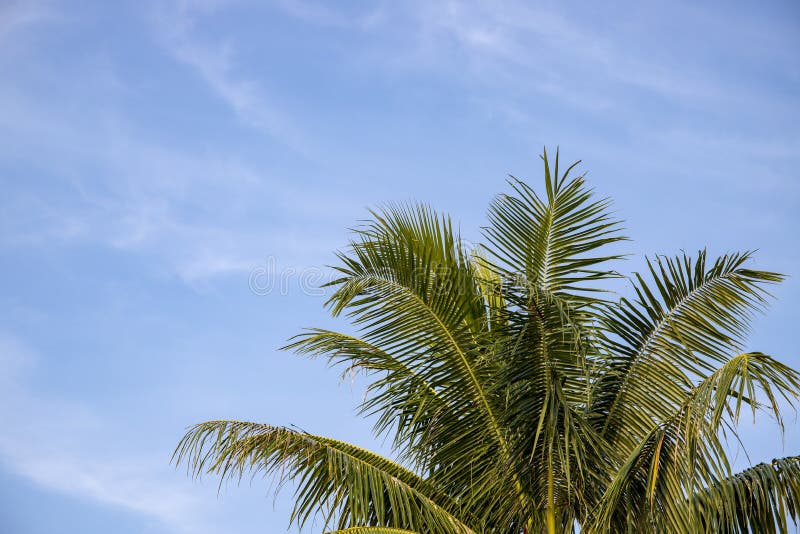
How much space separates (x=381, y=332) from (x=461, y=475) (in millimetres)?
1518

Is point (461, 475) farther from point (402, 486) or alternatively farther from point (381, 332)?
point (381, 332)

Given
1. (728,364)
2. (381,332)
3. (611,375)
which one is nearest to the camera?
(728,364)

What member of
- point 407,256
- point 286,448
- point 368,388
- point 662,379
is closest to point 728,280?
point 662,379

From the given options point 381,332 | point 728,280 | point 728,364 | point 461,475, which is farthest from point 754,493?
point 381,332

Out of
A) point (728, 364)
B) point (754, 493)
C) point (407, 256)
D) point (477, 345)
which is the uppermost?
point (407, 256)

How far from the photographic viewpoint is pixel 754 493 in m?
6.98

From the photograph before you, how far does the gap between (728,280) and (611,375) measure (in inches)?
51.8

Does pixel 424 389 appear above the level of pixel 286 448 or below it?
above

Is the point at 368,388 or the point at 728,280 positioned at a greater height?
the point at 728,280

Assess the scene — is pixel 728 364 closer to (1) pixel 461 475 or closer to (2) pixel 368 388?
(1) pixel 461 475

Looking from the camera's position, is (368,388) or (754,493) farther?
(368,388)

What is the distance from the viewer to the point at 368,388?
8789 millimetres

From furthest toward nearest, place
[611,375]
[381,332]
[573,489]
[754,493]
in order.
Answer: [381,332] → [611,375] → [573,489] → [754,493]

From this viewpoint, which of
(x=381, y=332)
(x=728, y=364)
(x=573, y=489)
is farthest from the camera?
(x=381, y=332)
